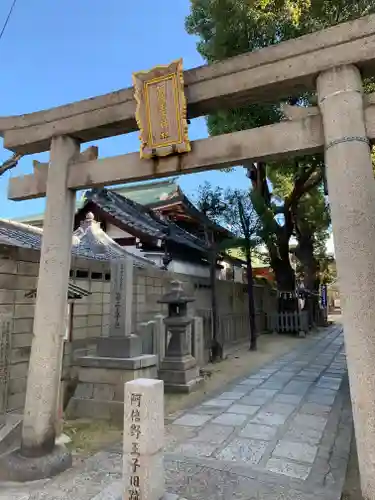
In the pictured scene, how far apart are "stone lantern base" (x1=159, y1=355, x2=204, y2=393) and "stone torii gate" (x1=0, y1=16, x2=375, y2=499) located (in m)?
4.59

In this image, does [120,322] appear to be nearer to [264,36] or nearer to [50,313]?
[50,313]

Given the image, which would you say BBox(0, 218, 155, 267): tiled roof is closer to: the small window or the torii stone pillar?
the small window

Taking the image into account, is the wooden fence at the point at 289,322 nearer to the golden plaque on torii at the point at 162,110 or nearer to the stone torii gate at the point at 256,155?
the stone torii gate at the point at 256,155

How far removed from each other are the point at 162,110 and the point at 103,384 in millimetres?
4903

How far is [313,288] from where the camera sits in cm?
2428

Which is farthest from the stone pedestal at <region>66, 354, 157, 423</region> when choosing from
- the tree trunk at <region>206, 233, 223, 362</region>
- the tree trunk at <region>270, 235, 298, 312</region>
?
the tree trunk at <region>270, 235, 298, 312</region>

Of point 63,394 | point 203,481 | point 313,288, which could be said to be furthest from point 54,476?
point 313,288

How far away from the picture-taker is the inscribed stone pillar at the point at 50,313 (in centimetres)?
412

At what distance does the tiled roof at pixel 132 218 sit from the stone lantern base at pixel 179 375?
6.21 m

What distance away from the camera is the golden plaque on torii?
13.2 ft

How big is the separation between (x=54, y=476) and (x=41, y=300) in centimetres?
194

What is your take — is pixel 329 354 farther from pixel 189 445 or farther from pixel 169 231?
pixel 189 445

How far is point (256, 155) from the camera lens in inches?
147

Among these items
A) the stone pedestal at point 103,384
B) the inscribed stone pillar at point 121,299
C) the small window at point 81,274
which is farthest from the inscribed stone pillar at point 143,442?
the small window at point 81,274
